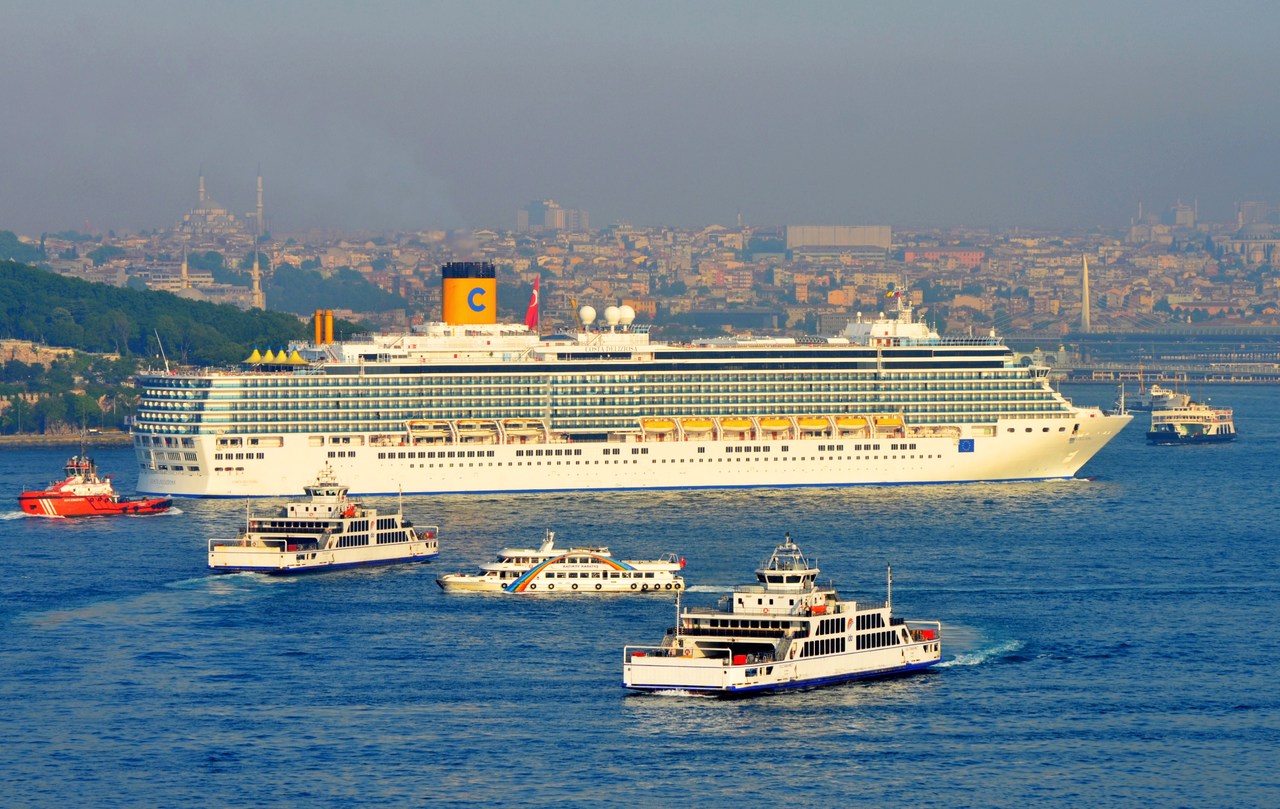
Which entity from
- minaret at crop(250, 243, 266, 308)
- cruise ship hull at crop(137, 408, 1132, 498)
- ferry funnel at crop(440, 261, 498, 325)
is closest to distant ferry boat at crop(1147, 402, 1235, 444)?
cruise ship hull at crop(137, 408, 1132, 498)

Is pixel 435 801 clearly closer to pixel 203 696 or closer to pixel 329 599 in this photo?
pixel 203 696

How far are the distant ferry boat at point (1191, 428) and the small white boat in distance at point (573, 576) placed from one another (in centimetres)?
5300

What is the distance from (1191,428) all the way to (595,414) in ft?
114

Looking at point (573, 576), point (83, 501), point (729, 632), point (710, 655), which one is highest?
point (83, 501)

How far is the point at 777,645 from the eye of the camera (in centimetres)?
3988

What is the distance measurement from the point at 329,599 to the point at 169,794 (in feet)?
52.2

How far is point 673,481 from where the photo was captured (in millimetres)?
73125

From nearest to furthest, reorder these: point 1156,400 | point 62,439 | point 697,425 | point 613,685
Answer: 1. point 613,685
2. point 697,425
3. point 62,439
4. point 1156,400

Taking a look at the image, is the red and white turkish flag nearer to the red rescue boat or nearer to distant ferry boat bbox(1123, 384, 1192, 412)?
the red rescue boat

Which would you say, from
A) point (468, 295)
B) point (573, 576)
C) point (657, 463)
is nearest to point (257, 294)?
point (468, 295)

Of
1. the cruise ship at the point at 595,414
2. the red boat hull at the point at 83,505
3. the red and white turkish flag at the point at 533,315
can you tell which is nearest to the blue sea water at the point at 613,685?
the red boat hull at the point at 83,505

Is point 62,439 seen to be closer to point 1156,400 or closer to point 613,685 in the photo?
point 1156,400

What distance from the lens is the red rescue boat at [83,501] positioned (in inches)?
2594

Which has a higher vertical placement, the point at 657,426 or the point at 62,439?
the point at 62,439
